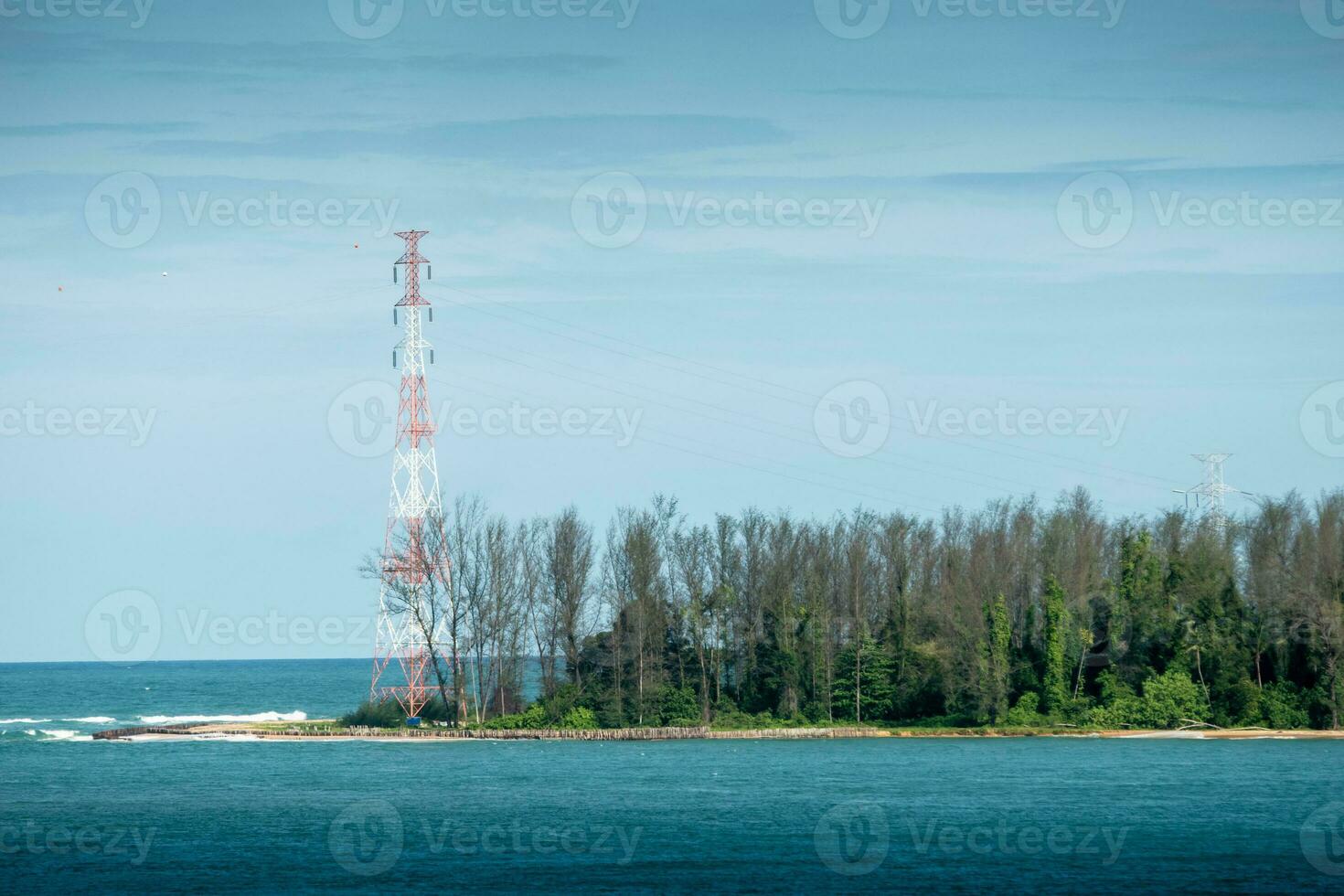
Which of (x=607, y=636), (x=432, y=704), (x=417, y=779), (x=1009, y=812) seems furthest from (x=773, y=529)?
(x=1009, y=812)

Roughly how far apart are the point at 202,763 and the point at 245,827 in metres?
21.1

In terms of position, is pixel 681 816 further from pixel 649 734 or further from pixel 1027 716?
pixel 1027 716

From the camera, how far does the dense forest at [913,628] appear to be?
3007 inches

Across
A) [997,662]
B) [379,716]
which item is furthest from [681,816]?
[379,716]

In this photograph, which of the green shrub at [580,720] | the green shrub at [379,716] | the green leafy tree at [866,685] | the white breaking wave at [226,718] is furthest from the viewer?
the white breaking wave at [226,718]

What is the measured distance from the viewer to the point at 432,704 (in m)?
80.6

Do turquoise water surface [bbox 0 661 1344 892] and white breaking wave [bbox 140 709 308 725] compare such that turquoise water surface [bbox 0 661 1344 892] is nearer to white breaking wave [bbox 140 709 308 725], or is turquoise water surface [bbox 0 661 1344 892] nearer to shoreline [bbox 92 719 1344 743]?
shoreline [bbox 92 719 1344 743]

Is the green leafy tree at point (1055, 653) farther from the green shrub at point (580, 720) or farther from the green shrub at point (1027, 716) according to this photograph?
the green shrub at point (580, 720)

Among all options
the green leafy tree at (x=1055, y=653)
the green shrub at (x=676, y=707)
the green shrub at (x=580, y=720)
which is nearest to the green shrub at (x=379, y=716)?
the green shrub at (x=580, y=720)

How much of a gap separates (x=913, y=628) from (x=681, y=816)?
33.9 meters

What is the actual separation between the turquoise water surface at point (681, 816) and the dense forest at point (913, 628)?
4.44m

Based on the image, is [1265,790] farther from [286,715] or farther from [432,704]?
[286,715]

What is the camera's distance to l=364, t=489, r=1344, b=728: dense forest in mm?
76375

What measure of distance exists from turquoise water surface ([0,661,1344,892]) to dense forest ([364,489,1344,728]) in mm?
4439
